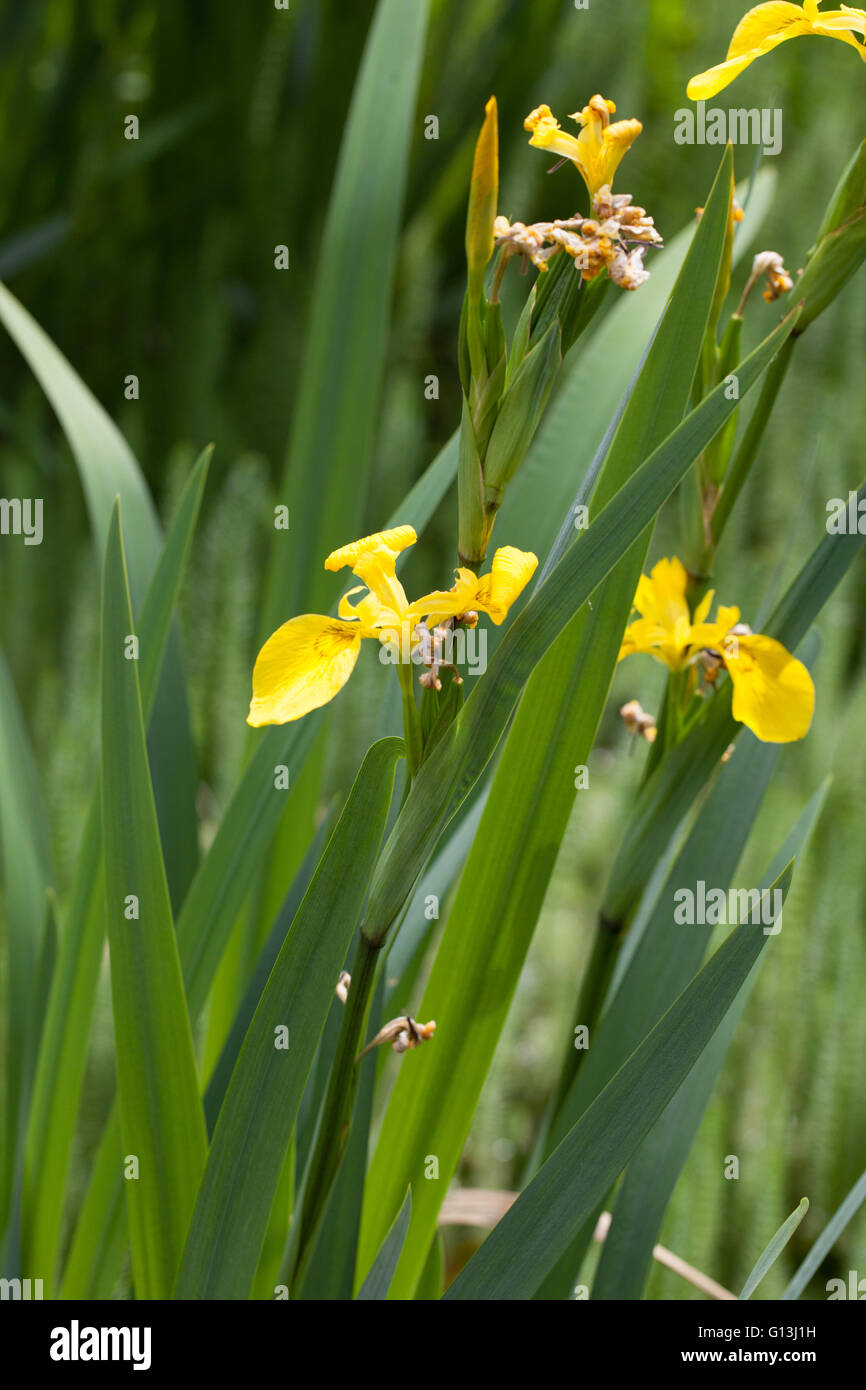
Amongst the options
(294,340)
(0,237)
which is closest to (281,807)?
(294,340)

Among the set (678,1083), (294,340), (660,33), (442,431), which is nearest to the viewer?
(678,1083)

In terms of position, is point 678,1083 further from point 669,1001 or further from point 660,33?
point 660,33

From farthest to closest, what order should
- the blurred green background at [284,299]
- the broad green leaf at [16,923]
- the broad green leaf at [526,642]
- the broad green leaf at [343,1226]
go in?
1. the blurred green background at [284,299]
2. the broad green leaf at [16,923]
3. the broad green leaf at [343,1226]
4. the broad green leaf at [526,642]

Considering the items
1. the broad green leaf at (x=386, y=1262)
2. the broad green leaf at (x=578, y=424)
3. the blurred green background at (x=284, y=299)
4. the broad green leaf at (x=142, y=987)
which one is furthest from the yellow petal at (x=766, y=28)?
the blurred green background at (x=284, y=299)

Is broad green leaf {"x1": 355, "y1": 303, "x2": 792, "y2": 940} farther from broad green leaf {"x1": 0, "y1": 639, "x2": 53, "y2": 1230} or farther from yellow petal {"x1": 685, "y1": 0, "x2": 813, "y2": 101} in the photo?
broad green leaf {"x1": 0, "y1": 639, "x2": 53, "y2": 1230}

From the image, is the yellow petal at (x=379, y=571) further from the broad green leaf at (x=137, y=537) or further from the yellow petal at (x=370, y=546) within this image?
the broad green leaf at (x=137, y=537)
